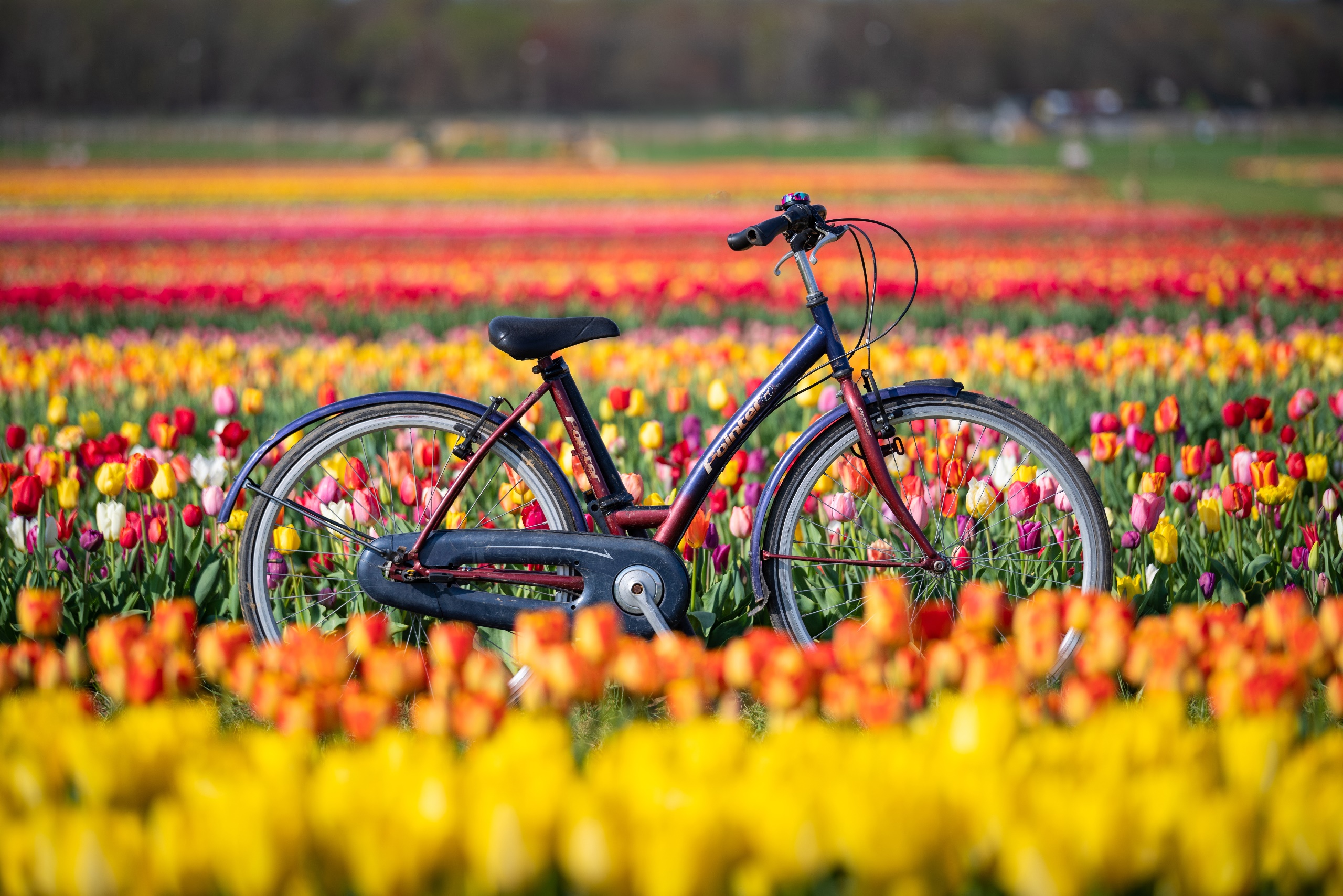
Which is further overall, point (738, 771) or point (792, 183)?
point (792, 183)

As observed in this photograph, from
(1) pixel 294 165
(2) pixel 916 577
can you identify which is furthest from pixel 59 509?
(1) pixel 294 165

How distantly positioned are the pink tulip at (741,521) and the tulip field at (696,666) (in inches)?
2.6

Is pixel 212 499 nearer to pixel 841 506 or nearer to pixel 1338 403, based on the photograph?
pixel 841 506

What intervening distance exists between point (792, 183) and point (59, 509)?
23.3 meters

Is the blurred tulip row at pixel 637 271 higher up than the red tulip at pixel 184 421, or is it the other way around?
the blurred tulip row at pixel 637 271

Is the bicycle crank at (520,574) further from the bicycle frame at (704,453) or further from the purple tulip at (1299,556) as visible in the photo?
the purple tulip at (1299,556)

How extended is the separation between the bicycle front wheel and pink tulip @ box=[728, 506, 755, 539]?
139 mm

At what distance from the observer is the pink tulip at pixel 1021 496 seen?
9.80 ft

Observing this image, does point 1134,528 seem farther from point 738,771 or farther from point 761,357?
point 761,357

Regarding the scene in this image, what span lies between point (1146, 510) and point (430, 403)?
182cm

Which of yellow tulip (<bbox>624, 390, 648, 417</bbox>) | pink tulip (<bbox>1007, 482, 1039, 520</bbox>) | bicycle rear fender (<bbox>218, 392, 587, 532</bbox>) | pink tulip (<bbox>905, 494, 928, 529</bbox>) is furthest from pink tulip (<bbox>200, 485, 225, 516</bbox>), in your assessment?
pink tulip (<bbox>1007, 482, 1039, 520</bbox>)

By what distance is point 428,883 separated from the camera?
1441mm

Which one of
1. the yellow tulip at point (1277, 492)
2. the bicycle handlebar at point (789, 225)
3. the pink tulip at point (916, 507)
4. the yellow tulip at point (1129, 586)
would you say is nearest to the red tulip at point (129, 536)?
the bicycle handlebar at point (789, 225)

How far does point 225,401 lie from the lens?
4062 millimetres
